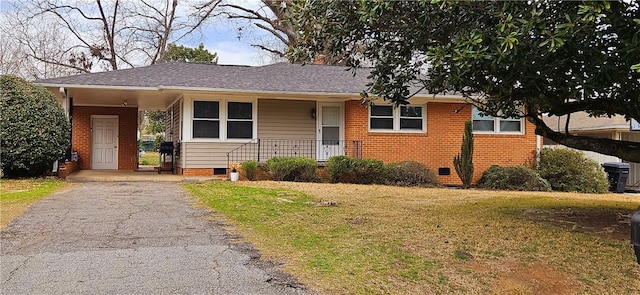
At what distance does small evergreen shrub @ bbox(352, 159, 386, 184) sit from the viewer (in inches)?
542

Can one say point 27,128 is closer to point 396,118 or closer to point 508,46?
point 396,118

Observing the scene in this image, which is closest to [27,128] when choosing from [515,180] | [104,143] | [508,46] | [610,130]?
[104,143]

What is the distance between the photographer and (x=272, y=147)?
15.3 metres

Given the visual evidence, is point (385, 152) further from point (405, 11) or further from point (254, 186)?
point (405, 11)

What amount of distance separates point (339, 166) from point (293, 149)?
2392mm

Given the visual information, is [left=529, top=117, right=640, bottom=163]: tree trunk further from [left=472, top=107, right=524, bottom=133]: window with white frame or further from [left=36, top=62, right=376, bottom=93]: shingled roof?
[left=472, top=107, right=524, bottom=133]: window with white frame

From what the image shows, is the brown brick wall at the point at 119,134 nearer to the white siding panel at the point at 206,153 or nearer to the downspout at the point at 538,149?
the white siding panel at the point at 206,153

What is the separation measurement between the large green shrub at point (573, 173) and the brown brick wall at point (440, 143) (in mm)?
901

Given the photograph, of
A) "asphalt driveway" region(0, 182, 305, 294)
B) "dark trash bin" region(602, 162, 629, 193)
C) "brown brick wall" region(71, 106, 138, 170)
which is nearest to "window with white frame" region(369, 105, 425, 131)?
"dark trash bin" region(602, 162, 629, 193)

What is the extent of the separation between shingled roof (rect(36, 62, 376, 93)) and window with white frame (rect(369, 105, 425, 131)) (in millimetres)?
965

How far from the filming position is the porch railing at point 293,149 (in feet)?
48.6

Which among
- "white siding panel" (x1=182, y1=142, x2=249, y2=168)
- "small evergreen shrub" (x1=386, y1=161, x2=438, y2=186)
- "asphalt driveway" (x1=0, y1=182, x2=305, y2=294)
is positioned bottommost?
"asphalt driveway" (x1=0, y1=182, x2=305, y2=294)

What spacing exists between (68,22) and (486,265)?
29.0 m

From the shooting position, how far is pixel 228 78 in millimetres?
15156
